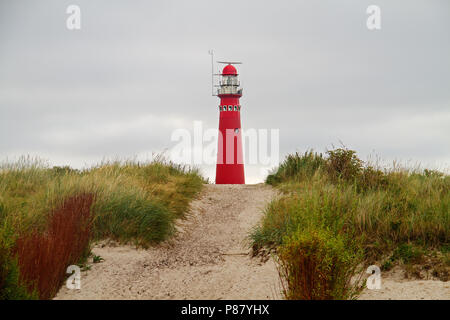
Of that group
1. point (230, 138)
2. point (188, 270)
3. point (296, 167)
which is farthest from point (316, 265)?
point (230, 138)

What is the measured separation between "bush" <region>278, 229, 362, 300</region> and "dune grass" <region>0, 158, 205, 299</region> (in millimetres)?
3725

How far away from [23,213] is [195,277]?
417cm

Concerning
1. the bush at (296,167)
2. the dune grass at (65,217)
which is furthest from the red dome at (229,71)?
the dune grass at (65,217)

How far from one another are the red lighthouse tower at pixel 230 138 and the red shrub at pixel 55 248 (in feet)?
60.2

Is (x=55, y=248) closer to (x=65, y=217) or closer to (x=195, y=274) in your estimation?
(x=65, y=217)

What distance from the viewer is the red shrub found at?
24.7 feet

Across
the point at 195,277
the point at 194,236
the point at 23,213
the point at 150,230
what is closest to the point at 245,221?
the point at 194,236

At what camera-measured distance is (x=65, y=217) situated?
30.6ft

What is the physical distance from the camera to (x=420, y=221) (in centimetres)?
955

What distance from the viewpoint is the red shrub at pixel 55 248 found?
7.54m

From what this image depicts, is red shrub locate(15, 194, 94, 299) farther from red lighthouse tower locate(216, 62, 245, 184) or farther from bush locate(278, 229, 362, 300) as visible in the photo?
red lighthouse tower locate(216, 62, 245, 184)

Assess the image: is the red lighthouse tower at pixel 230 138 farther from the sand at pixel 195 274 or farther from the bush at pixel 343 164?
the sand at pixel 195 274

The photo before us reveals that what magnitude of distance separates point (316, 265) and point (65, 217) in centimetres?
540

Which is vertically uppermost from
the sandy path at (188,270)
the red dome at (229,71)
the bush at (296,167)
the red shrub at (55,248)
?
the red dome at (229,71)
